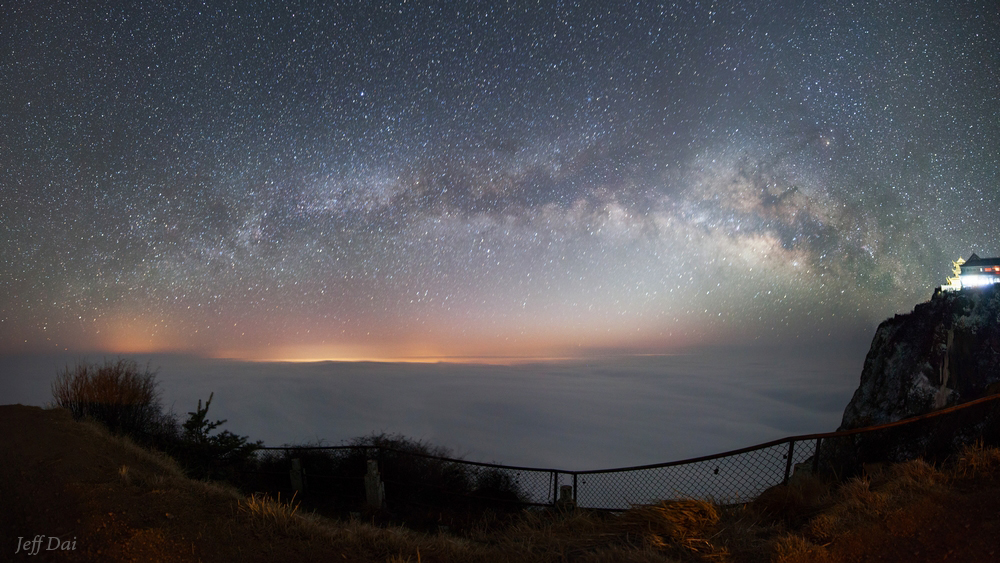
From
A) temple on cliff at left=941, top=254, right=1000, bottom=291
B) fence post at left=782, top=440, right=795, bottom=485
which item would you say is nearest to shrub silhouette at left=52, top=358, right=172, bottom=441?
fence post at left=782, top=440, right=795, bottom=485

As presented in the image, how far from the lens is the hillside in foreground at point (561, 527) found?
4.21 metres

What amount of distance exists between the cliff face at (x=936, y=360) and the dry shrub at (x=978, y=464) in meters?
18.5

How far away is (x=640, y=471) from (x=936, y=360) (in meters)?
22.3

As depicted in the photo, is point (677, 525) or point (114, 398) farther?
point (114, 398)

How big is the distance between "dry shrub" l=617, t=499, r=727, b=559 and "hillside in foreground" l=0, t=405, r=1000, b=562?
0.05 ft

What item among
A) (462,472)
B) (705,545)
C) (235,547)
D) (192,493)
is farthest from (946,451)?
(462,472)

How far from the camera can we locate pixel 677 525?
520 cm

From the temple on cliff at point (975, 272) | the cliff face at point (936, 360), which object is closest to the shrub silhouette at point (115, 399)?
the cliff face at point (936, 360)

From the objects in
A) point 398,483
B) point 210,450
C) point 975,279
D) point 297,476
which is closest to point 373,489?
point 398,483

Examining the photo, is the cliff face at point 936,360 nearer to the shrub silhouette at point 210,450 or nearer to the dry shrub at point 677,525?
the dry shrub at point 677,525

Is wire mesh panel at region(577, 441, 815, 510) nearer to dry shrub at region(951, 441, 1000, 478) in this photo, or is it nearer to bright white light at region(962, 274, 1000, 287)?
dry shrub at region(951, 441, 1000, 478)

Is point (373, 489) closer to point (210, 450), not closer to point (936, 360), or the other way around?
point (210, 450)

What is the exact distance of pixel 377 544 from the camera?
5551 millimetres

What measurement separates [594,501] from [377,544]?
16.9ft
